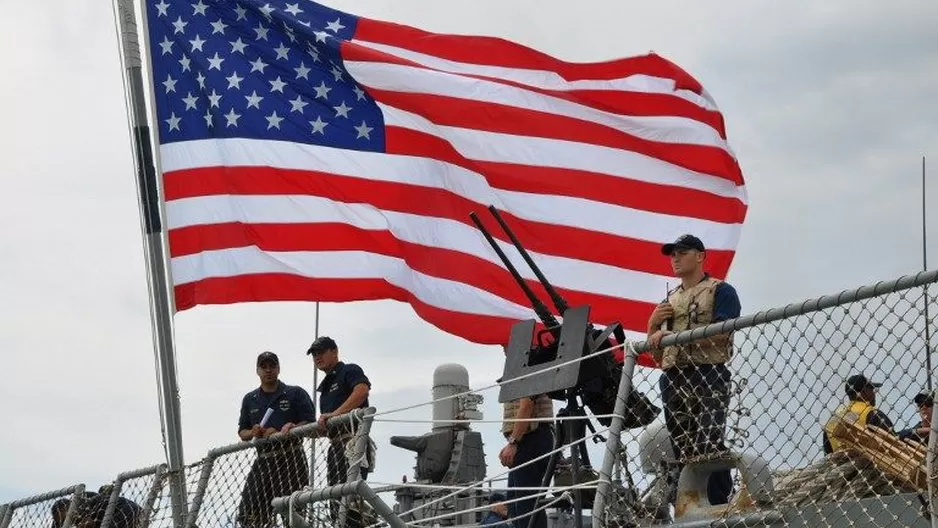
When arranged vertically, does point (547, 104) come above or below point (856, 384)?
above

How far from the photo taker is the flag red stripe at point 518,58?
11516 mm

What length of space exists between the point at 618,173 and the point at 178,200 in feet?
9.69

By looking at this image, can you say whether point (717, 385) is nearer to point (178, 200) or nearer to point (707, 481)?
point (707, 481)

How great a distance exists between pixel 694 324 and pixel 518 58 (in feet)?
13.5

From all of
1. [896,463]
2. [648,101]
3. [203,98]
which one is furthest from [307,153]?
[896,463]

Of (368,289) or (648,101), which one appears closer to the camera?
(368,289)

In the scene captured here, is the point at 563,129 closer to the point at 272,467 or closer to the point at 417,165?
→ the point at 417,165

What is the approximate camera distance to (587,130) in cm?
1137

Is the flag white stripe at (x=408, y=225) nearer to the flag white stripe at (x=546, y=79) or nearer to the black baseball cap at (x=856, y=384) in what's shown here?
the flag white stripe at (x=546, y=79)

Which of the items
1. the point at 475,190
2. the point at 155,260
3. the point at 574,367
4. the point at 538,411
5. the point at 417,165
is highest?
the point at 417,165

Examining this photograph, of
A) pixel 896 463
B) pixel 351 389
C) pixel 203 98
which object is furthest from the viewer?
pixel 203 98

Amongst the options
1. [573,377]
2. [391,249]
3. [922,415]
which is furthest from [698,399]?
[391,249]

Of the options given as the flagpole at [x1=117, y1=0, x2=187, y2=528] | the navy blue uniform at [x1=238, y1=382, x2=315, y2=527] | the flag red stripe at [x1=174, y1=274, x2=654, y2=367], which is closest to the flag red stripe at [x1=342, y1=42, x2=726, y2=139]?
the flag red stripe at [x1=174, y1=274, x2=654, y2=367]

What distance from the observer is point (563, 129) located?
37.2 feet
